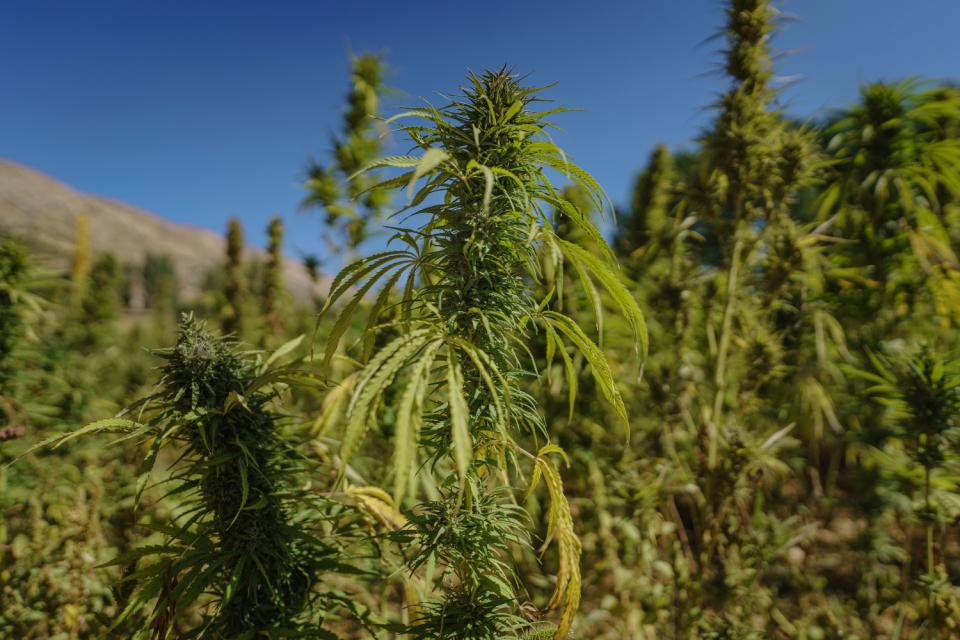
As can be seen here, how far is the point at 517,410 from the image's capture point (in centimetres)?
118

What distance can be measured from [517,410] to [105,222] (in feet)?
428

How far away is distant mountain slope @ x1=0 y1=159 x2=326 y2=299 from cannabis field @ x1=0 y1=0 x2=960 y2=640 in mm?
76091

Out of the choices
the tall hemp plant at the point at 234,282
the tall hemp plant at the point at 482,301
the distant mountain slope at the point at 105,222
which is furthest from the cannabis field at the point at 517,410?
the distant mountain slope at the point at 105,222

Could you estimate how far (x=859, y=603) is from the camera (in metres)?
4.15

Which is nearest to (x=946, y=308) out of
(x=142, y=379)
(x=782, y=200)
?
(x=782, y=200)

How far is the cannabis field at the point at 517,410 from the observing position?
1.16m

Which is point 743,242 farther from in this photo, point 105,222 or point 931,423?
point 105,222

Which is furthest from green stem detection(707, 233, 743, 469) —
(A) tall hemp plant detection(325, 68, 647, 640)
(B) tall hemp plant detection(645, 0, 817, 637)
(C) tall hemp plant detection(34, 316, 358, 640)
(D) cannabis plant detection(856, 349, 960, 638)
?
(C) tall hemp plant detection(34, 316, 358, 640)

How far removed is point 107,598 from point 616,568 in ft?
11.0

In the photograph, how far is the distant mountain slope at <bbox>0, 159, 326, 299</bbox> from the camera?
80750 mm

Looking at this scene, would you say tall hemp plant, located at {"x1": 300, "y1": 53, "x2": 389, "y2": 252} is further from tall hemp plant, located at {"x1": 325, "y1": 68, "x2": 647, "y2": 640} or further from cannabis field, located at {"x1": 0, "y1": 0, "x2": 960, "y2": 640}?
tall hemp plant, located at {"x1": 325, "y1": 68, "x2": 647, "y2": 640}

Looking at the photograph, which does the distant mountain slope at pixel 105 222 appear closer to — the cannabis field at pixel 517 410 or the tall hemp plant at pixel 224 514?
the cannabis field at pixel 517 410

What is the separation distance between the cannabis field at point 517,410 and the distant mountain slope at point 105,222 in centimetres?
7609

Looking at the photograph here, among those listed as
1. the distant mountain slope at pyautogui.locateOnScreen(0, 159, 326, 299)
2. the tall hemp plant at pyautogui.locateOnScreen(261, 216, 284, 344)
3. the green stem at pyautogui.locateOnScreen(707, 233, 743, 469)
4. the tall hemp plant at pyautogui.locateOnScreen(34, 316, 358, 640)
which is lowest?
the tall hemp plant at pyautogui.locateOnScreen(34, 316, 358, 640)
